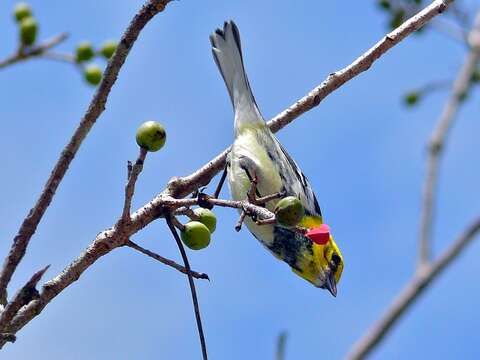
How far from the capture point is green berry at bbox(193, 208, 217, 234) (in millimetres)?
4727

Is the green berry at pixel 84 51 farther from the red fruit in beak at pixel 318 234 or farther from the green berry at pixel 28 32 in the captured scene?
the red fruit in beak at pixel 318 234

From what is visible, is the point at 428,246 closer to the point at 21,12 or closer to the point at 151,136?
the point at 151,136

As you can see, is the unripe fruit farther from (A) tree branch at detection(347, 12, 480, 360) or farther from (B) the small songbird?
(A) tree branch at detection(347, 12, 480, 360)

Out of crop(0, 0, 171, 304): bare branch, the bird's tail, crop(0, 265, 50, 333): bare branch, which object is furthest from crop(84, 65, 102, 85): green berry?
crop(0, 265, 50, 333): bare branch

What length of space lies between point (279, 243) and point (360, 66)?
266 cm

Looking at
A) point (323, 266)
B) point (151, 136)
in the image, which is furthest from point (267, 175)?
point (151, 136)

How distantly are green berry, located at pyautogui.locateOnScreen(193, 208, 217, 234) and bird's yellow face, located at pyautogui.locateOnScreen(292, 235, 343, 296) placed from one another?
283 centimetres

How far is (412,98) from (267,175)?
2.70 meters

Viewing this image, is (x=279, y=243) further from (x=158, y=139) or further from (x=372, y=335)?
(x=372, y=335)

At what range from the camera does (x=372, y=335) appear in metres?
1.64

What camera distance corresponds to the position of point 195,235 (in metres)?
4.42

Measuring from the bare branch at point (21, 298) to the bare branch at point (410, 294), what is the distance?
7.69 ft

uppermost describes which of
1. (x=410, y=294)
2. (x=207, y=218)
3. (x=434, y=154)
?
(x=207, y=218)

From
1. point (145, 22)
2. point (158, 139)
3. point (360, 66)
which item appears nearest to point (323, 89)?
point (360, 66)
